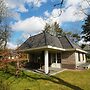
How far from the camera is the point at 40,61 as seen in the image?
3341 centimetres

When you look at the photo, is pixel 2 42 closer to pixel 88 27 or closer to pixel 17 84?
pixel 88 27

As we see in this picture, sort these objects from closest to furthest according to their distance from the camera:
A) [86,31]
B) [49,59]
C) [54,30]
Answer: [49,59] → [86,31] → [54,30]

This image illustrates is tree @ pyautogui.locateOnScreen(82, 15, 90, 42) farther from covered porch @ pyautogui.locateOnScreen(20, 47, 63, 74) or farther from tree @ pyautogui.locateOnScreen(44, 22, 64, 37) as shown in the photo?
covered porch @ pyautogui.locateOnScreen(20, 47, 63, 74)

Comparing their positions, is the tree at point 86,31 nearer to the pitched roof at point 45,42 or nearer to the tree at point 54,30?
the tree at point 54,30

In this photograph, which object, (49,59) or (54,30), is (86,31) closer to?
(54,30)

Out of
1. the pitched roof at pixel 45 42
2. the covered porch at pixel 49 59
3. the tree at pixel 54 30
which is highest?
the tree at pixel 54 30

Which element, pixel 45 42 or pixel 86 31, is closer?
pixel 45 42

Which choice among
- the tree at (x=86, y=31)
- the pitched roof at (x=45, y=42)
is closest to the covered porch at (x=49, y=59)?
the pitched roof at (x=45, y=42)

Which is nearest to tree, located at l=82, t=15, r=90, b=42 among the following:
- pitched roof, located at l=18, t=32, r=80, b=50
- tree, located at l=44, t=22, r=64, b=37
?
tree, located at l=44, t=22, r=64, b=37

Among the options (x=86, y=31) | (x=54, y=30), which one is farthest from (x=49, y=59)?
(x=54, y=30)

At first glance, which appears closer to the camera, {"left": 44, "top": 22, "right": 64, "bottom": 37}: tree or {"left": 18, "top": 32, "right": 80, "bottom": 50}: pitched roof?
{"left": 18, "top": 32, "right": 80, "bottom": 50}: pitched roof

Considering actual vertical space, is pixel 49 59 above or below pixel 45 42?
below

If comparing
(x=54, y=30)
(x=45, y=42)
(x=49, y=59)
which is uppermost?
(x=54, y=30)

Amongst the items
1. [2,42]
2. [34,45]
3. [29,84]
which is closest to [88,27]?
[2,42]
